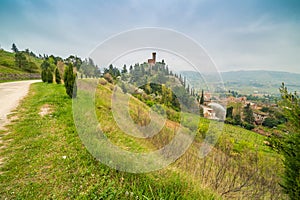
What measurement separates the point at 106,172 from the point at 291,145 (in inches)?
127

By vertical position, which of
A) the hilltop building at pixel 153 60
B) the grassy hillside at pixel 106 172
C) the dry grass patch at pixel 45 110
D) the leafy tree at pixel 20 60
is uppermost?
the leafy tree at pixel 20 60

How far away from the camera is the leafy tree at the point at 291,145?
6.36ft

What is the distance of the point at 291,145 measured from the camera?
2035 millimetres

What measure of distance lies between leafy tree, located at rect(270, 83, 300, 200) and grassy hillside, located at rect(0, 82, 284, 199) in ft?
2.09

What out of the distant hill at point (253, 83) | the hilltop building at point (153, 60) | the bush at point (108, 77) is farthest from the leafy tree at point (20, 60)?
the distant hill at point (253, 83)

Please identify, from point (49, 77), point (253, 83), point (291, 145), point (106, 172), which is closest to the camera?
point (291, 145)

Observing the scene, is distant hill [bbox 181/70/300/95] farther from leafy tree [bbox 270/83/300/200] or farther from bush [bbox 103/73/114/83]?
bush [bbox 103/73/114/83]

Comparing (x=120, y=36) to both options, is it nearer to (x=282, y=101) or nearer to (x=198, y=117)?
(x=198, y=117)

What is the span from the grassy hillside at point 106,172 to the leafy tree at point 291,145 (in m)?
0.64

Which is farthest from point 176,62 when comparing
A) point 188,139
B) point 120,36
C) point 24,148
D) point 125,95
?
point 24,148

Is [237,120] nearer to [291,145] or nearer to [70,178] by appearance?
[291,145]

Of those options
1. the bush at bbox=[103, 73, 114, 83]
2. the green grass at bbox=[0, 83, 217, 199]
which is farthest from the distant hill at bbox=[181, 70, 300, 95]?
the green grass at bbox=[0, 83, 217, 199]

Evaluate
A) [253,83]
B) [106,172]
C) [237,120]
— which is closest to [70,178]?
[106,172]

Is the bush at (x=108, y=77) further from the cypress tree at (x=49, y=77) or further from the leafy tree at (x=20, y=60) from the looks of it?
the leafy tree at (x=20, y=60)
